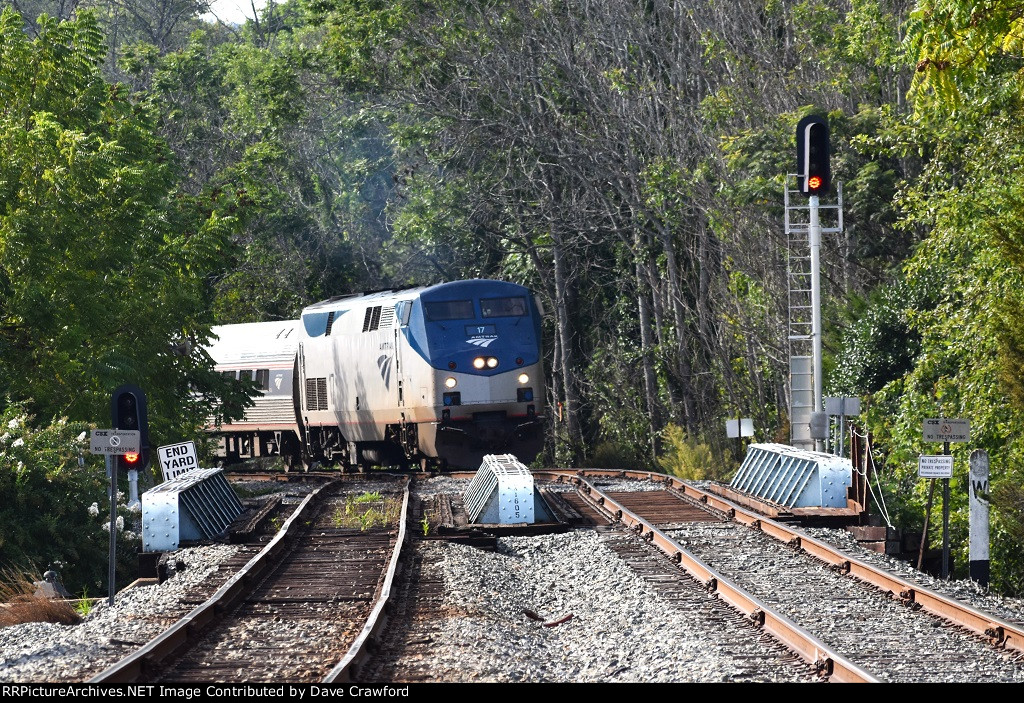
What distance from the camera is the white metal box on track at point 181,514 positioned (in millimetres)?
16141

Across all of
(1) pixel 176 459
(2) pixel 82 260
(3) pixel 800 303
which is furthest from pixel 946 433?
(2) pixel 82 260

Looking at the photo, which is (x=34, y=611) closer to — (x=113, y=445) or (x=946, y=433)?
(x=113, y=445)

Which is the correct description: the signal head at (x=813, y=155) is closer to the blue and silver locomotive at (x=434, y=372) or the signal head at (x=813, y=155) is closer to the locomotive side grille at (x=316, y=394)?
the blue and silver locomotive at (x=434, y=372)

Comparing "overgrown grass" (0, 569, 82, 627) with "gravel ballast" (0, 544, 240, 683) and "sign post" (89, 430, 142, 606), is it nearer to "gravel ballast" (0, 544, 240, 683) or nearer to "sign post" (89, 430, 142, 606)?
"gravel ballast" (0, 544, 240, 683)

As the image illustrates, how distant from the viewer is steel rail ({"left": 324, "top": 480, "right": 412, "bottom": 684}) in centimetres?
860

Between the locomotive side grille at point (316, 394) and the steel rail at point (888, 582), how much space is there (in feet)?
39.9

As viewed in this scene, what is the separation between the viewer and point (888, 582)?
487 inches

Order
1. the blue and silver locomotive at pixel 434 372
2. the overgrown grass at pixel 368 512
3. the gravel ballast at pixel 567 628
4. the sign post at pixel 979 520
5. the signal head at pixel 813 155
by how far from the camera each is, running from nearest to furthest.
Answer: the gravel ballast at pixel 567 628 → the sign post at pixel 979 520 → the overgrown grass at pixel 368 512 → the signal head at pixel 813 155 → the blue and silver locomotive at pixel 434 372

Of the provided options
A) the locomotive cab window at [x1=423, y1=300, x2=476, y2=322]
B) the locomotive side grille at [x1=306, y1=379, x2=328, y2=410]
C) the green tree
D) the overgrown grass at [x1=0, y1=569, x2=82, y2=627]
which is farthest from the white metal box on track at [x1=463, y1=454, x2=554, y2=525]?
the locomotive side grille at [x1=306, y1=379, x2=328, y2=410]

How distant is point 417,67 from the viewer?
37375 mm

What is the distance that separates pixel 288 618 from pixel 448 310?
47.4 feet

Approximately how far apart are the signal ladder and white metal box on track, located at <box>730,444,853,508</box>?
174cm

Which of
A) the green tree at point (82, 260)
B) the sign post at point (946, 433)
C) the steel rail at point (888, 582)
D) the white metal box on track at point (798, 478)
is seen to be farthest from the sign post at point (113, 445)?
the white metal box on track at point (798, 478)
